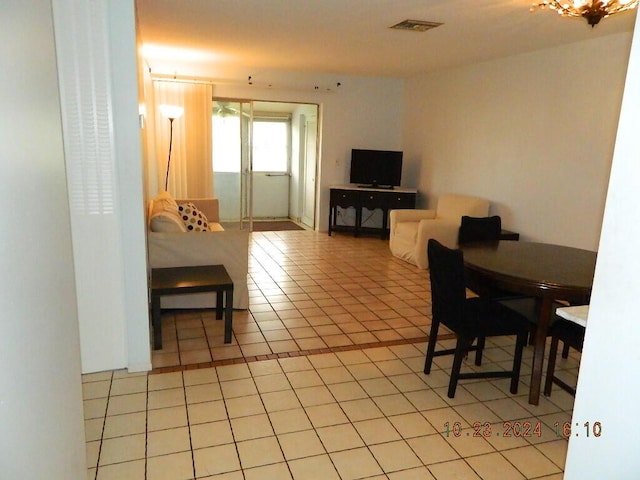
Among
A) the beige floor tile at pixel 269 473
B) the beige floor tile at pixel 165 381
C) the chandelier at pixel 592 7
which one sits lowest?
the beige floor tile at pixel 269 473

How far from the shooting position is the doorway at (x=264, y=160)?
701 cm

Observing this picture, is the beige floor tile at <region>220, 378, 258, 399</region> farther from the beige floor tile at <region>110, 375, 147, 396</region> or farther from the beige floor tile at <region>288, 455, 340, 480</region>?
the beige floor tile at <region>288, 455, 340, 480</region>

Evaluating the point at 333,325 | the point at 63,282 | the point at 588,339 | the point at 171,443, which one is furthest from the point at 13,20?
the point at 333,325

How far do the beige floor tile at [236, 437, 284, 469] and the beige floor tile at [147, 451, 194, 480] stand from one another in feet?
0.74

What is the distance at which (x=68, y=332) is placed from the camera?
1388 mm

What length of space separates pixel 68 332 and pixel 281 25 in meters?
3.46

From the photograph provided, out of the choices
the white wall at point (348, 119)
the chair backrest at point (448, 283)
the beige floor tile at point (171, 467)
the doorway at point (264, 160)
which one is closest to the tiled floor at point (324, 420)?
the beige floor tile at point (171, 467)

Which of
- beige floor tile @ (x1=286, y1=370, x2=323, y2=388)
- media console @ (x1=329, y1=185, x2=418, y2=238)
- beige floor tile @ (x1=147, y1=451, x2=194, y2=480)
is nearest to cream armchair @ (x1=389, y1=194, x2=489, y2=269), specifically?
media console @ (x1=329, y1=185, x2=418, y2=238)

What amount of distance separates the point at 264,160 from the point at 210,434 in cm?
A: 641

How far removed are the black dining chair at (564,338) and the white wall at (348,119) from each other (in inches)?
196

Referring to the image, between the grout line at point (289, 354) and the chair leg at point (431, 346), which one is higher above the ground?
the chair leg at point (431, 346)

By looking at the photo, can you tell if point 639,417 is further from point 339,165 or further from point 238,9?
point 339,165

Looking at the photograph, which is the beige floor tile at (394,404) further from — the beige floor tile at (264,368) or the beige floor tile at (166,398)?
the beige floor tile at (166,398)

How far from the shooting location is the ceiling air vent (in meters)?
3.79
